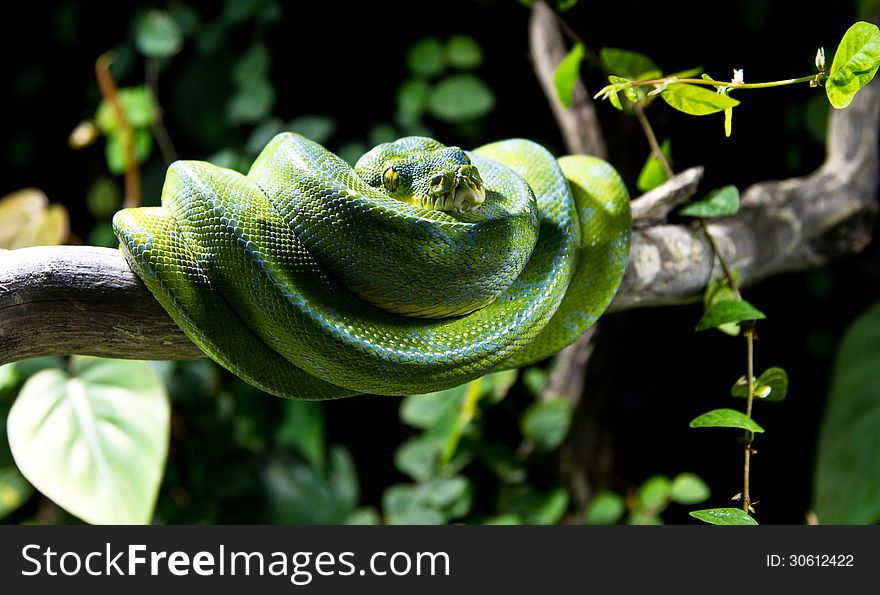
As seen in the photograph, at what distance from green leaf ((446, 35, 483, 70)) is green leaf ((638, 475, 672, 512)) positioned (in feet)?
4.67

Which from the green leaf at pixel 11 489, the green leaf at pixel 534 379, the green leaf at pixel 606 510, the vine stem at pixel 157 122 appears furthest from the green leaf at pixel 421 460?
the vine stem at pixel 157 122

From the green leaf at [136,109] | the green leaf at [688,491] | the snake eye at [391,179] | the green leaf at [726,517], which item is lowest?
the green leaf at [688,491]

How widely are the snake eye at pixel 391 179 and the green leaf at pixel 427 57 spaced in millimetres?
1257

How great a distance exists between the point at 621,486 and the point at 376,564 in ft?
3.79

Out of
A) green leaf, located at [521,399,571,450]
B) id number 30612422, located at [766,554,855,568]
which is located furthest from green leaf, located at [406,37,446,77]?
id number 30612422, located at [766,554,855,568]

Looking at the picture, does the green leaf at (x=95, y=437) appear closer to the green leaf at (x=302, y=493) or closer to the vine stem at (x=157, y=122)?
the green leaf at (x=302, y=493)

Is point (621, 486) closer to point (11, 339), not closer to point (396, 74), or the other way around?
point (396, 74)

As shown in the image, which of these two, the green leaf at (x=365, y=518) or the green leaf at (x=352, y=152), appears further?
the green leaf at (x=352, y=152)

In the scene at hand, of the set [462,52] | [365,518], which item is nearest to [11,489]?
[365,518]

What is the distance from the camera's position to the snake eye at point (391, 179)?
1200 mm

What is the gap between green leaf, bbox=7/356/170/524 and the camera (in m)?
1.53

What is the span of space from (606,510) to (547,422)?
1.04ft

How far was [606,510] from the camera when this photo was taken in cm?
215

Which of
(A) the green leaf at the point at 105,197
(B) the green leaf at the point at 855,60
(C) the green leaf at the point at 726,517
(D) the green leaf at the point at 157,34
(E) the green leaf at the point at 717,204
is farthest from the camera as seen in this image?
(A) the green leaf at the point at 105,197
